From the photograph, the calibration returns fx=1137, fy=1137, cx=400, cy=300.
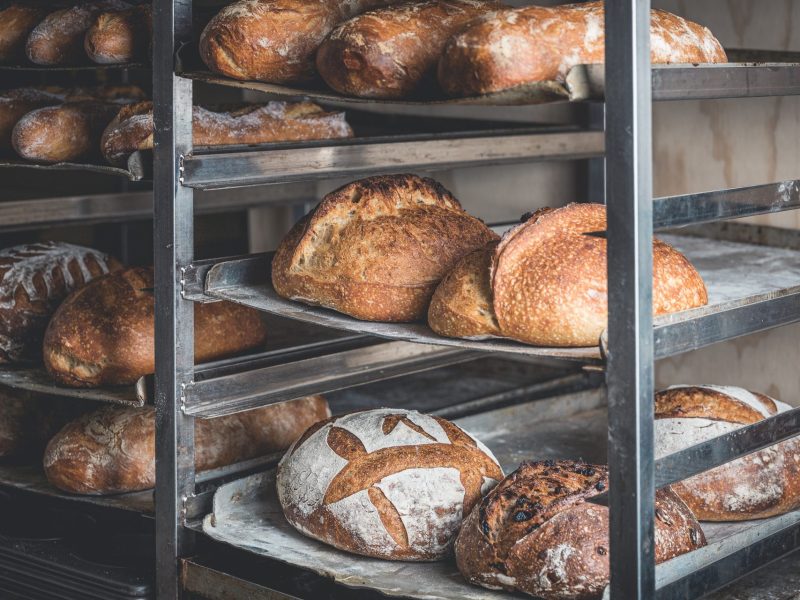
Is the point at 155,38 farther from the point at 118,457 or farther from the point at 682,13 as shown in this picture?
the point at 682,13

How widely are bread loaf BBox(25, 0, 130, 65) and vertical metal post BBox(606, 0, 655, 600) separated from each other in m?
1.48

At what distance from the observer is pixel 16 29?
8.94ft

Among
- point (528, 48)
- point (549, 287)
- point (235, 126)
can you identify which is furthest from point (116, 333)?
point (528, 48)

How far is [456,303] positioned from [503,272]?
10 centimetres

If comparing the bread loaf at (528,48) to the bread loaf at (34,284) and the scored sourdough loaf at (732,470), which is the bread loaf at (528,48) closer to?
the scored sourdough loaf at (732,470)

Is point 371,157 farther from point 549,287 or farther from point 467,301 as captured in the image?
point 549,287

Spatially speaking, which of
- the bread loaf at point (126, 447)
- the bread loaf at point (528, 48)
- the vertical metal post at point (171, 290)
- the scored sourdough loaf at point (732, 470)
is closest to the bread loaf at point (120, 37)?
the vertical metal post at point (171, 290)

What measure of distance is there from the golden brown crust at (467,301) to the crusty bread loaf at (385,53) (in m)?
0.31

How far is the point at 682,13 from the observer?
2.97 metres

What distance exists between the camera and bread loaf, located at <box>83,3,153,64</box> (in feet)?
7.73

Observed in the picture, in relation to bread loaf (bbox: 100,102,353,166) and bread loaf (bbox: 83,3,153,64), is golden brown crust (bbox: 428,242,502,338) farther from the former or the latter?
bread loaf (bbox: 83,3,153,64)

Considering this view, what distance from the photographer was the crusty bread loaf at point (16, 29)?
2.72m

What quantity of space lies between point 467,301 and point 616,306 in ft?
1.16

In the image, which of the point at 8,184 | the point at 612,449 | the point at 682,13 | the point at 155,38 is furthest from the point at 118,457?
the point at 8,184
